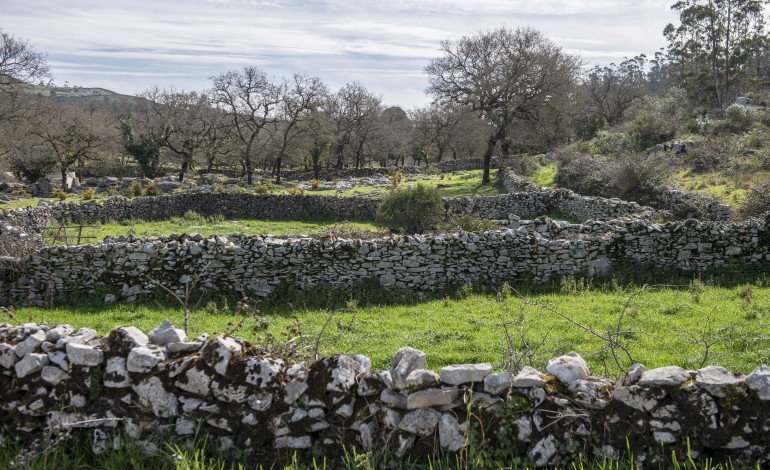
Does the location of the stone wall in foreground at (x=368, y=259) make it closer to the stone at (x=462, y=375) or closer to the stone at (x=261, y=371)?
the stone at (x=261, y=371)

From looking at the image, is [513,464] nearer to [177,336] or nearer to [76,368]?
[177,336]

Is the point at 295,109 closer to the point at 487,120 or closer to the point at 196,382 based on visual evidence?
the point at 487,120

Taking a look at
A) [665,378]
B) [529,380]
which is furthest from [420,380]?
[665,378]

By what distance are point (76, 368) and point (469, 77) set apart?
102ft

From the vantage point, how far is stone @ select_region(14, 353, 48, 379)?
182 inches

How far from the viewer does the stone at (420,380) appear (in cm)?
418

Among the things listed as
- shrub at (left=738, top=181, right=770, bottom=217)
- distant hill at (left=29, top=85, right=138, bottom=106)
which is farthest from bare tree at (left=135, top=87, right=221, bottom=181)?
distant hill at (left=29, top=85, right=138, bottom=106)

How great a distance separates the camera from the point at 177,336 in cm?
480

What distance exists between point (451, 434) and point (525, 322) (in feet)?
18.1

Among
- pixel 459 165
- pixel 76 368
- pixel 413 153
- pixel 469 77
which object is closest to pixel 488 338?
pixel 76 368

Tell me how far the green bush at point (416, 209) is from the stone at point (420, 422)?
50.8 ft

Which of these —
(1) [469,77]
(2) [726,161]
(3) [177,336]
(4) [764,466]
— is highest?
(1) [469,77]

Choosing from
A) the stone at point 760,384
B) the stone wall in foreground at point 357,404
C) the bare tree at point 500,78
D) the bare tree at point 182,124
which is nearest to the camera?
the stone at point 760,384

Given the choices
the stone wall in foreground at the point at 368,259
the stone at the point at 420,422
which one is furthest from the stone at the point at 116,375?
the stone wall in foreground at the point at 368,259
